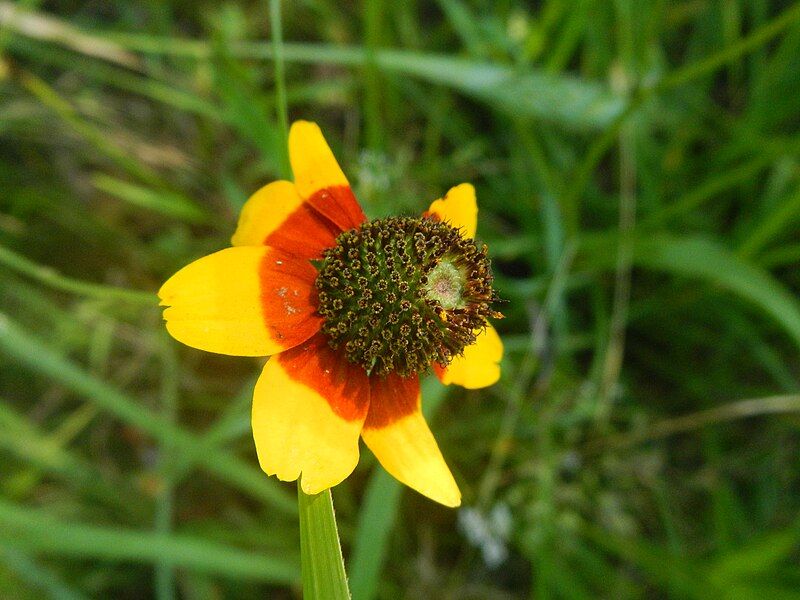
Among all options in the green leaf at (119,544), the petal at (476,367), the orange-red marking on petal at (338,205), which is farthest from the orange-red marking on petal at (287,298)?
the green leaf at (119,544)

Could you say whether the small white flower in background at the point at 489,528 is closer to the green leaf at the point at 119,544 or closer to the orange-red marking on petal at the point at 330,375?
the green leaf at the point at 119,544

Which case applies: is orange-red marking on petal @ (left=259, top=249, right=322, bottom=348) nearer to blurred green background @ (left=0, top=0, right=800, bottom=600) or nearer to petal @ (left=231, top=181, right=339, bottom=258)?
petal @ (left=231, top=181, right=339, bottom=258)

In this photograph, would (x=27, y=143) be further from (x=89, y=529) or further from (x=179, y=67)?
(x=89, y=529)

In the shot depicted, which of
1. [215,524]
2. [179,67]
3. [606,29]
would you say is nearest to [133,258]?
[179,67]

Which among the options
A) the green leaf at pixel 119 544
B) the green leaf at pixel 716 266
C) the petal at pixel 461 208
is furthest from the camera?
the green leaf at pixel 716 266

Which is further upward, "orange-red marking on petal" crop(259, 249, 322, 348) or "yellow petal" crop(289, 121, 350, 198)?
"yellow petal" crop(289, 121, 350, 198)

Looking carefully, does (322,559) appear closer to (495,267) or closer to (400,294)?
(400,294)

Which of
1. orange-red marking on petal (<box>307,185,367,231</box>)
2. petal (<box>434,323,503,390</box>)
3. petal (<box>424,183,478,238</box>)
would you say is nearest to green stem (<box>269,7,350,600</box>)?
petal (<box>434,323,503,390</box>)
